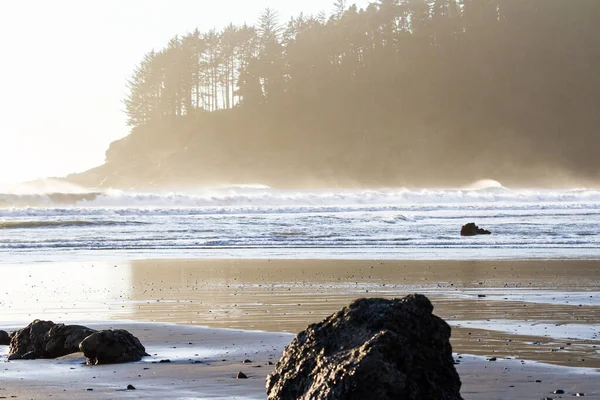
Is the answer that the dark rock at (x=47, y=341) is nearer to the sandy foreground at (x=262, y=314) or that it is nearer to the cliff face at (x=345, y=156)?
the sandy foreground at (x=262, y=314)

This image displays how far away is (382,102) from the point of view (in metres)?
74.2

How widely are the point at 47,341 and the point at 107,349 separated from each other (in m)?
0.69

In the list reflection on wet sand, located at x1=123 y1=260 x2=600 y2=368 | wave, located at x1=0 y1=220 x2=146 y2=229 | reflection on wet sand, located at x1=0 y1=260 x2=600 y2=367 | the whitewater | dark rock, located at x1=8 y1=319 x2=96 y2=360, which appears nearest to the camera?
dark rock, located at x1=8 y1=319 x2=96 y2=360

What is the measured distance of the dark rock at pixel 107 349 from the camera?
6.23m

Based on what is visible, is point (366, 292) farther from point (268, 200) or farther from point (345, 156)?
point (345, 156)

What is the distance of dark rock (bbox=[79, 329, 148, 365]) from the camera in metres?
6.23

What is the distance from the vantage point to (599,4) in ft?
256

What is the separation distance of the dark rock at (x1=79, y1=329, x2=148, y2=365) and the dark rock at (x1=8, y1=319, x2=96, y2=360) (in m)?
0.28

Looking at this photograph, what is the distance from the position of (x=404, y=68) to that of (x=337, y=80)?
248 inches

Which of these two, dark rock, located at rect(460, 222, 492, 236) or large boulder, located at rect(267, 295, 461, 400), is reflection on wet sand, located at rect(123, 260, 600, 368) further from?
dark rock, located at rect(460, 222, 492, 236)

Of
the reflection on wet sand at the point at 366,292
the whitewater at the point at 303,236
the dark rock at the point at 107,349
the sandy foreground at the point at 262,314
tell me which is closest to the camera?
the sandy foreground at the point at 262,314

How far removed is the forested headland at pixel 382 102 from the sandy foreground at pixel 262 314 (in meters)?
50.6

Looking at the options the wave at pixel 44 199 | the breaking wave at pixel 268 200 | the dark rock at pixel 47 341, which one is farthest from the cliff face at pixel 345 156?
the dark rock at pixel 47 341

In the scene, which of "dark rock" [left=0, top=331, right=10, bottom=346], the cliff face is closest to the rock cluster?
"dark rock" [left=0, top=331, right=10, bottom=346]
